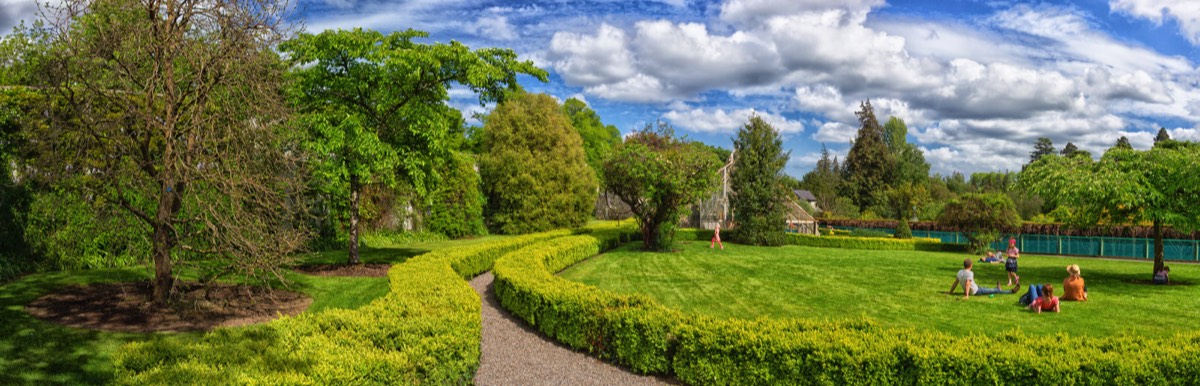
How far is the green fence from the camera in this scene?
95.3 ft

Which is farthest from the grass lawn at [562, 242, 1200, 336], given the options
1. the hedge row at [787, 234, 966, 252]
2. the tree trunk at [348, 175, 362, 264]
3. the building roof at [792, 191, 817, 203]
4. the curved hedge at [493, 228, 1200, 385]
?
the building roof at [792, 191, 817, 203]

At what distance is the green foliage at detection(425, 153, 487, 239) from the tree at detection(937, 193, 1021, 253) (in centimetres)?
2582

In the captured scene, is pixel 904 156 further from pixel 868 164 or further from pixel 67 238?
pixel 67 238

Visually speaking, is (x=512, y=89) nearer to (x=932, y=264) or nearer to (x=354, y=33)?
(x=354, y=33)

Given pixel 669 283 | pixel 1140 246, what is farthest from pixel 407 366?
pixel 1140 246

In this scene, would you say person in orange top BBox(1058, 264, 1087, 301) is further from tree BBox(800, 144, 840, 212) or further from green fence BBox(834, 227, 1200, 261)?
tree BBox(800, 144, 840, 212)

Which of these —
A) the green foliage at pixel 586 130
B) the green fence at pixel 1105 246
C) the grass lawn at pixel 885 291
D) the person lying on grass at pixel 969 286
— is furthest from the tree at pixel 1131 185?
the green foliage at pixel 586 130

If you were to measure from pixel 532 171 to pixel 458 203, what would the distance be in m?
4.53

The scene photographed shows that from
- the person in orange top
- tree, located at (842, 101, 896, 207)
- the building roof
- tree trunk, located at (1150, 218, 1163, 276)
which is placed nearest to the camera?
the person in orange top

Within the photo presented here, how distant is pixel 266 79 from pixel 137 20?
220cm

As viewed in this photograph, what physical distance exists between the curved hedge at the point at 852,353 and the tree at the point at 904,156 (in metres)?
65.7

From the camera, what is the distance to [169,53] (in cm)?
1040

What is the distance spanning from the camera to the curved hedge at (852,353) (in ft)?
21.8

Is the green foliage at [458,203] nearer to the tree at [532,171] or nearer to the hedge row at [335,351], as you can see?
the tree at [532,171]
